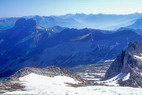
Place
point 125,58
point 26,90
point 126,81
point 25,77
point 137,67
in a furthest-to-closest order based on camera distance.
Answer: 1. point 125,58
2. point 137,67
3. point 126,81
4. point 25,77
5. point 26,90

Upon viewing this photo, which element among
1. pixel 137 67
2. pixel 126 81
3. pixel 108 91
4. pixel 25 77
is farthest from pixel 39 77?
pixel 137 67

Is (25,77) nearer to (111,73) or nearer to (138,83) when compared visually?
(138,83)

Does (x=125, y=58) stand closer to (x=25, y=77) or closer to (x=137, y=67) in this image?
(x=137, y=67)

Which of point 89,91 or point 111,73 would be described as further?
point 111,73

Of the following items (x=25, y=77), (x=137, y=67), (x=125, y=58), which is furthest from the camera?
(x=125, y=58)

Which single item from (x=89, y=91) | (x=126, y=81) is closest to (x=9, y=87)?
(x=89, y=91)

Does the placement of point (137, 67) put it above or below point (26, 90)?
below
